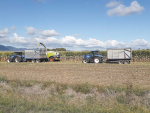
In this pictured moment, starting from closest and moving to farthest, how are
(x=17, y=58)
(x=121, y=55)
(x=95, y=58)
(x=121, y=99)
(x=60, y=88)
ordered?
(x=121, y=99) < (x=60, y=88) < (x=121, y=55) < (x=95, y=58) < (x=17, y=58)

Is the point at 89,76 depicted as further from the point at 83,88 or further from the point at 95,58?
the point at 95,58

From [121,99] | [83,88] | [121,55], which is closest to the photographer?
[121,99]

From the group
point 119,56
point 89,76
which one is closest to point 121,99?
point 89,76

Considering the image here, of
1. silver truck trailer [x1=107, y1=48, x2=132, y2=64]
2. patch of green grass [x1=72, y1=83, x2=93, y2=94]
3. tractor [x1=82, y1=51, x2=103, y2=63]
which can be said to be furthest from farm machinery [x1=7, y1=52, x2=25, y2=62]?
patch of green grass [x1=72, y1=83, x2=93, y2=94]

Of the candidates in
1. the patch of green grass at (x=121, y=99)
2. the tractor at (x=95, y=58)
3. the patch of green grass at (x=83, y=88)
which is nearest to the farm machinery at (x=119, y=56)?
the tractor at (x=95, y=58)

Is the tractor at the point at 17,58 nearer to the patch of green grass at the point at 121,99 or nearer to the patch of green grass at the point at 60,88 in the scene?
the patch of green grass at the point at 60,88

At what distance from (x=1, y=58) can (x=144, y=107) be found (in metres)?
40.6

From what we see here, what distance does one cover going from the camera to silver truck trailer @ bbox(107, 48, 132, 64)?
2603 centimetres

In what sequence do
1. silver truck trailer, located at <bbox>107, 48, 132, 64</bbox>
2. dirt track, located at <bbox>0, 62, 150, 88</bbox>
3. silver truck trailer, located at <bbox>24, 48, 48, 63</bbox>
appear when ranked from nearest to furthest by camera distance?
1. dirt track, located at <bbox>0, 62, 150, 88</bbox>
2. silver truck trailer, located at <bbox>107, 48, 132, 64</bbox>
3. silver truck trailer, located at <bbox>24, 48, 48, 63</bbox>

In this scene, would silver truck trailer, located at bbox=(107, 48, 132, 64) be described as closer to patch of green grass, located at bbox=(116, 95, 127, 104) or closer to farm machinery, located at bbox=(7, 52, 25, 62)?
farm machinery, located at bbox=(7, 52, 25, 62)

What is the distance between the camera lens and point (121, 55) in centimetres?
2628

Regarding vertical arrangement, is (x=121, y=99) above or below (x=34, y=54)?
below

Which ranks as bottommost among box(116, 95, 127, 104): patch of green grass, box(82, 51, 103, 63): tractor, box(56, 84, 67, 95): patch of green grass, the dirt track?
box(116, 95, 127, 104): patch of green grass

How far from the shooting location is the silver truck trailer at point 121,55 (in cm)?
2603
